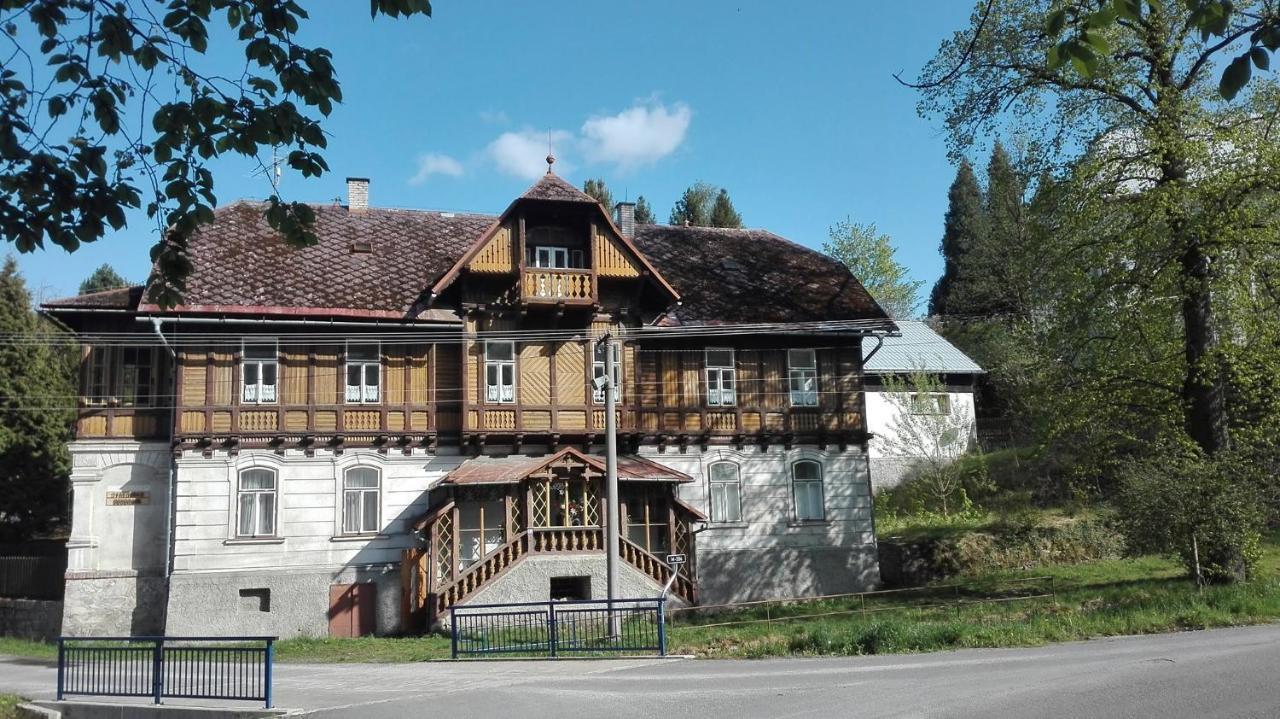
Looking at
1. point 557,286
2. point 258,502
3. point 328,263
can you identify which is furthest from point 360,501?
point 557,286

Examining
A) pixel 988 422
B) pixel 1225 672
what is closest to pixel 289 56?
pixel 1225 672

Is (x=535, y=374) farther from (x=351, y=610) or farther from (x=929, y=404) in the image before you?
(x=929, y=404)

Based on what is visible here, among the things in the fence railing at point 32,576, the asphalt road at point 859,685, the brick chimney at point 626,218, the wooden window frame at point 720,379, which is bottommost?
the asphalt road at point 859,685

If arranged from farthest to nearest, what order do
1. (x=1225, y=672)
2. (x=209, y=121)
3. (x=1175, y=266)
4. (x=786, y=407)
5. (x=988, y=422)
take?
(x=988, y=422) → (x=786, y=407) → (x=1175, y=266) → (x=1225, y=672) → (x=209, y=121)

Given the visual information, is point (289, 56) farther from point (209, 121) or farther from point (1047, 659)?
point (1047, 659)

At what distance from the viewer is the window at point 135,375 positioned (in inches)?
1057

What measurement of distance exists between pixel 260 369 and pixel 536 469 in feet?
25.6

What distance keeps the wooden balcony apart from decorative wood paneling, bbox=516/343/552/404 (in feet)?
5.49

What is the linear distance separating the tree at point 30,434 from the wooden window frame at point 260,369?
1308 cm

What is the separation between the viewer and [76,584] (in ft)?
84.6

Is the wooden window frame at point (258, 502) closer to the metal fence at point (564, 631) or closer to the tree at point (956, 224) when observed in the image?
the metal fence at point (564, 631)

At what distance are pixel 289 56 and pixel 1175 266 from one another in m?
22.2

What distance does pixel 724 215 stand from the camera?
65500 mm

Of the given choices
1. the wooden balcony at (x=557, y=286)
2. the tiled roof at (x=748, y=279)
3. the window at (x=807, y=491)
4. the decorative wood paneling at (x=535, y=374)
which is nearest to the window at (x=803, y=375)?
the tiled roof at (x=748, y=279)
